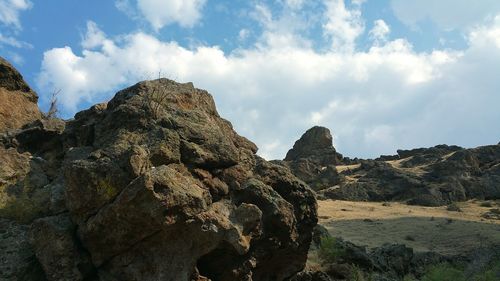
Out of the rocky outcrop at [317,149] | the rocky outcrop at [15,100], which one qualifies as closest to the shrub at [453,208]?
the rocky outcrop at [317,149]

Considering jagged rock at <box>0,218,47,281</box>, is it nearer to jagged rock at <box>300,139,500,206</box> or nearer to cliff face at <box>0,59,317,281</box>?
cliff face at <box>0,59,317,281</box>

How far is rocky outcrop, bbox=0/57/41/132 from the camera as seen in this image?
13.3 meters

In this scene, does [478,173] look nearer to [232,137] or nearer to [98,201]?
[232,137]

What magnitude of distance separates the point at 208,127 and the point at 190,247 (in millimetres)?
2641

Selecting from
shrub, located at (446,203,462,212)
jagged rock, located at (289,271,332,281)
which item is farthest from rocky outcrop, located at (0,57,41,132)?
shrub, located at (446,203,462,212)

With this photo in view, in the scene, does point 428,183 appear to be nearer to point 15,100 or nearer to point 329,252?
point 329,252

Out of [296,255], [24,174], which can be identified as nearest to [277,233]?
[296,255]

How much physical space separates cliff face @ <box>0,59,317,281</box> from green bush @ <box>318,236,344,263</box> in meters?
5.24

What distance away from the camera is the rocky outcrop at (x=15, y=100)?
523 inches

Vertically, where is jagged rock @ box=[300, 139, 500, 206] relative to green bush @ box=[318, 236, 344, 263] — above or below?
above

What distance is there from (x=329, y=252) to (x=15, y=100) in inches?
389

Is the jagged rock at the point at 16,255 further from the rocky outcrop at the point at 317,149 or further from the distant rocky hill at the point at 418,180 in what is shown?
the rocky outcrop at the point at 317,149

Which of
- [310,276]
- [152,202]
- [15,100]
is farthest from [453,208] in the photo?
[152,202]

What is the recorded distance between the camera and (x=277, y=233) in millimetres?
9547
